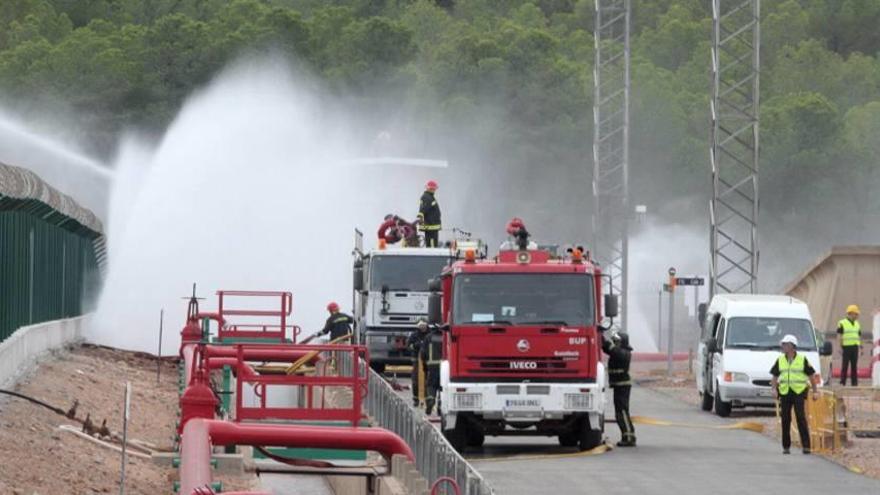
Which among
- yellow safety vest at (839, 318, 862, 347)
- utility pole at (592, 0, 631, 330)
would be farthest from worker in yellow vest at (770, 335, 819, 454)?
yellow safety vest at (839, 318, 862, 347)

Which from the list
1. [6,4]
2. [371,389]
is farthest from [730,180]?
[371,389]

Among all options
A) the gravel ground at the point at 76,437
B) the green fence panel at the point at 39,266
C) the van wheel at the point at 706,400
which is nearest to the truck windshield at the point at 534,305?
the gravel ground at the point at 76,437

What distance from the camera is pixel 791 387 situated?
1147 inches

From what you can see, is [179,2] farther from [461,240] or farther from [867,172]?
[461,240]

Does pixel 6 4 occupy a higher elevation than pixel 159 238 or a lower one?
higher

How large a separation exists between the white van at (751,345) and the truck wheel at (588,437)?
8.66m

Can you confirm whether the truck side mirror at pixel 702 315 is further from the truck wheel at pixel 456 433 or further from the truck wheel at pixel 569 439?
the truck wheel at pixel 456 433

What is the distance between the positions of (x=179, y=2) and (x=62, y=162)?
4987cm

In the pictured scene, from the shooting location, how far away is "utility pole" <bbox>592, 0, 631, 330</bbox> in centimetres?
5781

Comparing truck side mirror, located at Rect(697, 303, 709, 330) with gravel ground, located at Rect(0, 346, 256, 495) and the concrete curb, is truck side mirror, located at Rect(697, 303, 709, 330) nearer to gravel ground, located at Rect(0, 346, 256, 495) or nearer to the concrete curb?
gravel ground, located at Rect(0, 346, 256, 495)

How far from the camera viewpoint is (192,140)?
66562 mm

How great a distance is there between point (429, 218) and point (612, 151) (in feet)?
128

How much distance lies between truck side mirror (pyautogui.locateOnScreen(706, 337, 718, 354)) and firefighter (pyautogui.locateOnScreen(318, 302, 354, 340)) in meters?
7.73

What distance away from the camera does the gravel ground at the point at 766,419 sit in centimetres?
2742
